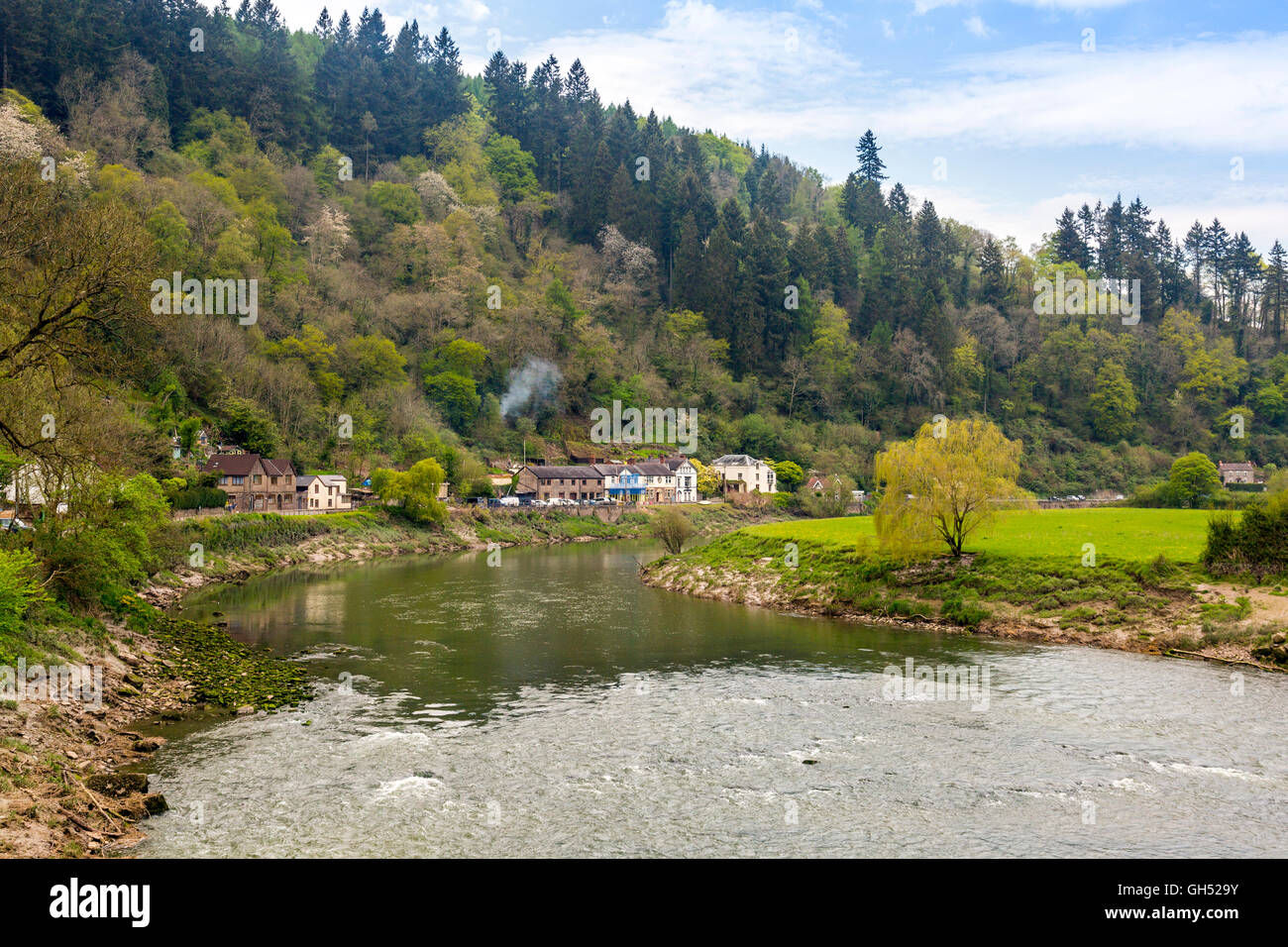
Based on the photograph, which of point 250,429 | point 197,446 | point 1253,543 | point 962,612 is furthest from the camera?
point 250,429

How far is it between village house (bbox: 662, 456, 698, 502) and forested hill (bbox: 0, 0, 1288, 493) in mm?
10855

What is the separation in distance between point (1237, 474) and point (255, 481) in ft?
424

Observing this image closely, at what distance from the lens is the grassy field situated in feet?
146

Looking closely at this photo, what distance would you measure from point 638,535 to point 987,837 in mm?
86292

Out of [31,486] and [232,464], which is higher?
[232,464]

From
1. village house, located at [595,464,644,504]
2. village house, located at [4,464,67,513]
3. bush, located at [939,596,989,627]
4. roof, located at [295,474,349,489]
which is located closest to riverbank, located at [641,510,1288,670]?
bush, located at [939,596,989,627]

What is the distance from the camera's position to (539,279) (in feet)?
461

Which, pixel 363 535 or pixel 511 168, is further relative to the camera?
pixel 511 168

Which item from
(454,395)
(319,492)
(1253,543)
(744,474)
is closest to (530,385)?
(454,395)

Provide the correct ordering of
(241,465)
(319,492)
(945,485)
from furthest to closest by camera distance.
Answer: (319,492)
(241,465)
(945,485)

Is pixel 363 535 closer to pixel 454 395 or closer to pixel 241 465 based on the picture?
pixel 241 465

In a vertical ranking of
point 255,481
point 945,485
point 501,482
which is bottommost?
point 501,482

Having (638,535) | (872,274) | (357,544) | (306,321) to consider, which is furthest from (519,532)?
(872,274)

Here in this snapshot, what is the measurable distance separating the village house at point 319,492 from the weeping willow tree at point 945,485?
198ft
